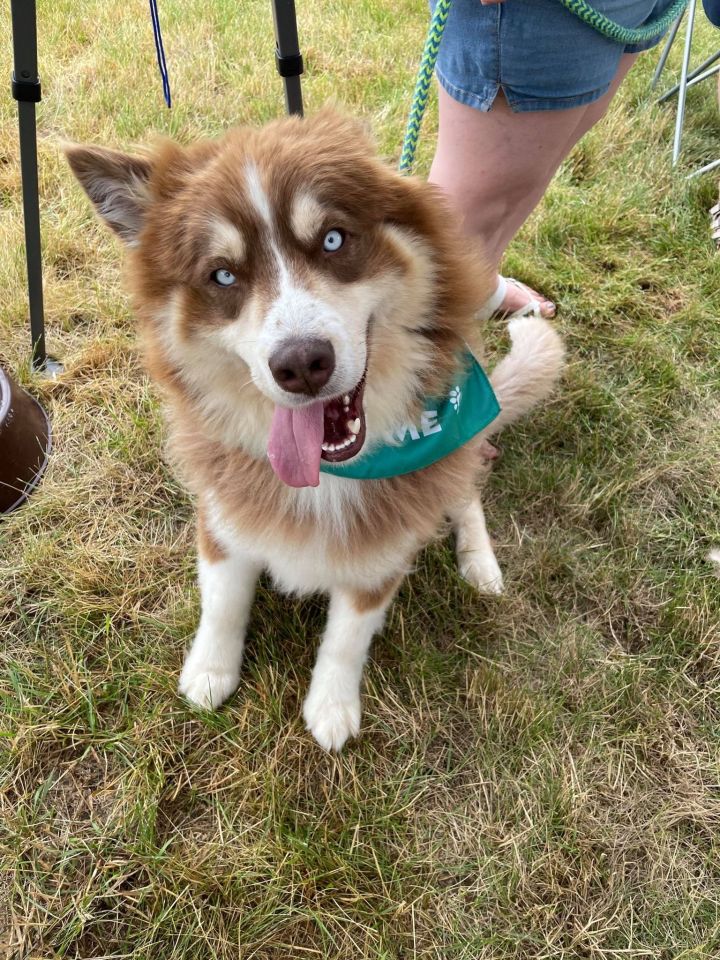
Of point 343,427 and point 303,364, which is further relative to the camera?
point 343,427

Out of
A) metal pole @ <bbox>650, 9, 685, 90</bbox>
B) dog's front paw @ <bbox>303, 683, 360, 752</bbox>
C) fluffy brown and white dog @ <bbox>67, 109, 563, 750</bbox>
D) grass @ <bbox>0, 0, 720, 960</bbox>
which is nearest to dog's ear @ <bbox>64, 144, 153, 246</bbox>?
fluffy brown and white dog @ <bbox>67, 109, 563, 750</bbox>

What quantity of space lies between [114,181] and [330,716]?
1.60 meters

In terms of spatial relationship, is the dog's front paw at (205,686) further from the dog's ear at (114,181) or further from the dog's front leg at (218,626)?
the dog's ear at (114,181)

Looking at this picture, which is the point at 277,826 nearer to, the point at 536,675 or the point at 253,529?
the point at 253,529

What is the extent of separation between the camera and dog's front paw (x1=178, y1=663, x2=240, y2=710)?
2.00 metres

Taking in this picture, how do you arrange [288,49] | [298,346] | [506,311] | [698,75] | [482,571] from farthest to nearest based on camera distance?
1. [698,75]
2. [506,311]
3. [482,571]
4. [288,49]
5. [298,346]

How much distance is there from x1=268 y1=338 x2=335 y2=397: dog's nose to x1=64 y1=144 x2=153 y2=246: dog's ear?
616 millimetres

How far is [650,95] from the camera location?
181 inches

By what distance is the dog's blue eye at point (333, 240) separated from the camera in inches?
58.2

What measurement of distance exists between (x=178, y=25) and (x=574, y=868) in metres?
5.60

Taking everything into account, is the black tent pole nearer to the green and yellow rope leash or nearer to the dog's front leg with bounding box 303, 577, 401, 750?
the green and yellow rope leash

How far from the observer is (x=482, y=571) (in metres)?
2.38

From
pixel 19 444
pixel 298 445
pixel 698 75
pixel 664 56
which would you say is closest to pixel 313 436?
pixel 298 445

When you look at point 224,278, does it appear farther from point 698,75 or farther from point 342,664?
point 698,75
